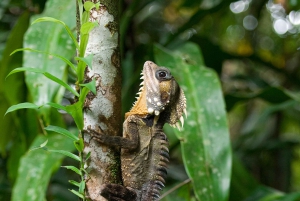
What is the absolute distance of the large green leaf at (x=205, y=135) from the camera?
146 centimetres

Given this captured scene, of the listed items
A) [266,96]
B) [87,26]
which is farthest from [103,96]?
[266,96]

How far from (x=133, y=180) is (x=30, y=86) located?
1.64 ft

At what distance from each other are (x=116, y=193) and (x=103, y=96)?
286 millimetres

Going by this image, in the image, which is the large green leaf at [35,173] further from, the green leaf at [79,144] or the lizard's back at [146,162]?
the green leaf at [79,144]

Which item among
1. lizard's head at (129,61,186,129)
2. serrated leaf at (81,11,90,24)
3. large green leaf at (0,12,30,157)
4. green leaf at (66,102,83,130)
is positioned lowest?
green leaf at (66,102,83,130)

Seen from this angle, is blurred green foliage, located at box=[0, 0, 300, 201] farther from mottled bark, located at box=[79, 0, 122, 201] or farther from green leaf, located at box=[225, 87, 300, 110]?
mottled bark, located at box=[79, 0, 122, 201]

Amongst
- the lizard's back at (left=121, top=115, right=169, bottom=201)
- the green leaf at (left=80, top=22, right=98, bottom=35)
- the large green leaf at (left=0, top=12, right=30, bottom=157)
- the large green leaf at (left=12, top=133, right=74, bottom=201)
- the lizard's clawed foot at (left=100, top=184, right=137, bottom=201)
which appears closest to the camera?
the green leaf at (left=80, top=22, right=98, bottom=35)

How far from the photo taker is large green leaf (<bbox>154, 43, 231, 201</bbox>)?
146 cm

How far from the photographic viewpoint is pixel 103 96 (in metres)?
1.07

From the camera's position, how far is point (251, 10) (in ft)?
12.0

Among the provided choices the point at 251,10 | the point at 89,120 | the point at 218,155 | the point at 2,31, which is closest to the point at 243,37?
the point at 251,10

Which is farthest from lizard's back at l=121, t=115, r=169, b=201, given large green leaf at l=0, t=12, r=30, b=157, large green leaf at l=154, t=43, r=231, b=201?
large green leaf at l=0, t=12, r=30, b=157

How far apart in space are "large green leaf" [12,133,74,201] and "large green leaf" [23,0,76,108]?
29 centimetres

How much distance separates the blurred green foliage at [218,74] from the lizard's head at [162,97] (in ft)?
0.95
